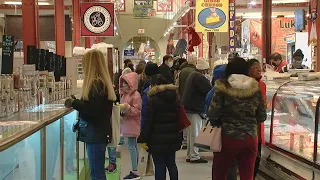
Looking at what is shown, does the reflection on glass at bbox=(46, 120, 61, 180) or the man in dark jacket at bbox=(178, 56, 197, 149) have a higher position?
the man in dark jacket at bbox=(178, 56, 197, 149)

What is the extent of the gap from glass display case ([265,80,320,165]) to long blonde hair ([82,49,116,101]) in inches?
79.2

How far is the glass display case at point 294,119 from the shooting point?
15.3ft

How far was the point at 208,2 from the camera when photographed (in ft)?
43.8

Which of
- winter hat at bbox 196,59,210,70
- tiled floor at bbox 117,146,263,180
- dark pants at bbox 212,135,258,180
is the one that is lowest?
tiled floor at bbox 117,146,263,180

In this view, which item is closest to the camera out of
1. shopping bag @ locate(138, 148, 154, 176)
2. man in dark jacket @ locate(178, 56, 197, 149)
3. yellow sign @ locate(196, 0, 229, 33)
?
shopping bag @ locate(138, 148, 154, 176)

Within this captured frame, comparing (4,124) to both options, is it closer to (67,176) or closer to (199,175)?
(67,176)

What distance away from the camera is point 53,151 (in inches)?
155

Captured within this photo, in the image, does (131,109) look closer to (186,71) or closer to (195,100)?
(195,100)

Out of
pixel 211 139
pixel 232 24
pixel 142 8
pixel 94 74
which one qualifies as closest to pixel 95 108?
pixel 94 74

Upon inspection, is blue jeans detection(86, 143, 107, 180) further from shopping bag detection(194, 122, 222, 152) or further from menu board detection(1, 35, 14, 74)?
menu board detection(1, 35, 14, 74)

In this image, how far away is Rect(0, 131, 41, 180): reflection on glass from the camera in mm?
2643

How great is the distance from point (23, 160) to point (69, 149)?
2040 millimetres

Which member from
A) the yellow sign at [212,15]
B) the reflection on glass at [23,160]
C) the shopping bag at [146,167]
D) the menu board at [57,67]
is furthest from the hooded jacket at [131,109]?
the yellow sign at [212,15]

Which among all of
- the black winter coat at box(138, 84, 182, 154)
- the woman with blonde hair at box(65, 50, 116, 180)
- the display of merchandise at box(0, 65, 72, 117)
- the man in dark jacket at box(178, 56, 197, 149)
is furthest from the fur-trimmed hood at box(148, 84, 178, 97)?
the man in dark jacket at box(178, 56, 197, 149)
